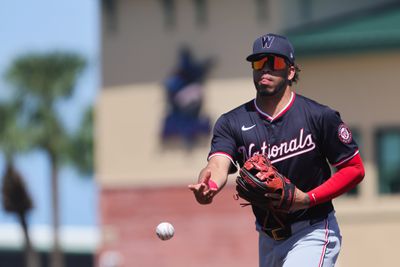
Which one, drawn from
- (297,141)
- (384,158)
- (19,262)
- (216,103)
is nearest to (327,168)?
(297,141)

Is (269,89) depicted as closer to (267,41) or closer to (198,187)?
(267,41)

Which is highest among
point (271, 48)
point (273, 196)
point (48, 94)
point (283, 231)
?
point (48, 94)

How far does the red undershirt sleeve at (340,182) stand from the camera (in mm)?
10336

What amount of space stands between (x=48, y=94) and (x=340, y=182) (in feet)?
142

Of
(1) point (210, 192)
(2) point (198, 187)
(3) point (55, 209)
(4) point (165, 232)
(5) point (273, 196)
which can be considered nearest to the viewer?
(2) point (198, 187)

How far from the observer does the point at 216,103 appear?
135 feet

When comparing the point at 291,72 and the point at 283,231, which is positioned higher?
the point at 291,72

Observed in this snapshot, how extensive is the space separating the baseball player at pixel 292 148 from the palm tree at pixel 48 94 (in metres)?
42.6

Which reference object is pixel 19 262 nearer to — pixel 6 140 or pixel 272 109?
pixel 6 140

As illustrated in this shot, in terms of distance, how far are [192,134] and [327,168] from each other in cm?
3117

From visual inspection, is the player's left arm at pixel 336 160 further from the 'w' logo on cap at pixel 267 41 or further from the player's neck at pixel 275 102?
the 'w' logo on cap at pixel 267 41

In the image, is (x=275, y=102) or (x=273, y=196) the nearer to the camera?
(x=273, y=196)

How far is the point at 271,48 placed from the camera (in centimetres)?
1038

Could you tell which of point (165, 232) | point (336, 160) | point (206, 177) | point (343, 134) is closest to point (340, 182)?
point (336, 160)
